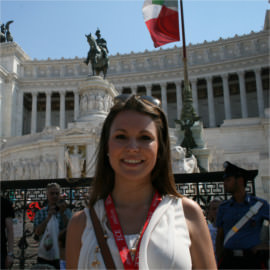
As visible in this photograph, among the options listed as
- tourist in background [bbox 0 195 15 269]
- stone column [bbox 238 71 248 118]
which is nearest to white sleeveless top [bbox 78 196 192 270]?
tourist in background [bbox 0 195 15 269]

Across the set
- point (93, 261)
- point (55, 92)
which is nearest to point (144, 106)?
point (93, 261)

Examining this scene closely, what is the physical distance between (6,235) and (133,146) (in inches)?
173

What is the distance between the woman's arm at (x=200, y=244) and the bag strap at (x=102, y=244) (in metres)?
0.51

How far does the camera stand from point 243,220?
4457mm

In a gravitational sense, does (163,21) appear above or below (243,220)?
above

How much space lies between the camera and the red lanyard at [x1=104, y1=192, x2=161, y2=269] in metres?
1.97

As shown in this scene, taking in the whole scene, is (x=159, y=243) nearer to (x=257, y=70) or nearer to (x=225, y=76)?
(x=257, y=70)

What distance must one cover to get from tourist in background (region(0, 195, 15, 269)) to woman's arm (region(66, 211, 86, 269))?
152 inches

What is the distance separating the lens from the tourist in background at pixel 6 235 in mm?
5477

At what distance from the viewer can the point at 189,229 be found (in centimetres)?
211

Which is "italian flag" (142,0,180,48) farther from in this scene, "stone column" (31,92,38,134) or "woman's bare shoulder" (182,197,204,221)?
"stone column" (31,92,38,134)

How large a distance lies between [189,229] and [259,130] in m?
39.8

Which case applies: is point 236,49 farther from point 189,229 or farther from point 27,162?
point 189,229

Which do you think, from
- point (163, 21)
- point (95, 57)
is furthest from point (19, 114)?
point (163, 21)
